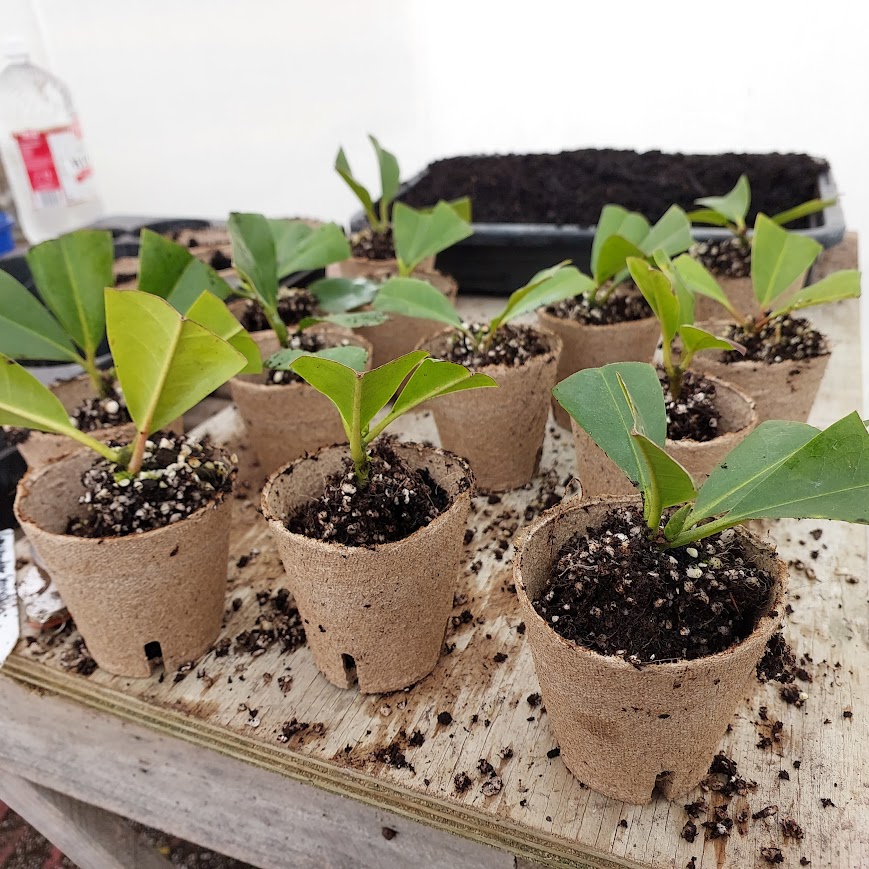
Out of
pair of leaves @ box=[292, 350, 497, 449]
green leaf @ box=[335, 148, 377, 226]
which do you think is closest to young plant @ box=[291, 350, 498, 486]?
pair of leaves @ box=[292, 350, 497, 449]

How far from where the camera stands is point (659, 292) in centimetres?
72

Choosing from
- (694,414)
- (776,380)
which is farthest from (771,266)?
(694,414)

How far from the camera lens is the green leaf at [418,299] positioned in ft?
2.79

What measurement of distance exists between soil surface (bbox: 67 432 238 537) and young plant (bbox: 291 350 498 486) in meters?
0.19

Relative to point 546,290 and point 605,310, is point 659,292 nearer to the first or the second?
point 546,290

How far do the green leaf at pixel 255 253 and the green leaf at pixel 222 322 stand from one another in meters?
0.18

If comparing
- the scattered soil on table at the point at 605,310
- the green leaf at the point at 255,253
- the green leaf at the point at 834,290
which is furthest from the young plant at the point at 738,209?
the green leaf at the point at 255,253

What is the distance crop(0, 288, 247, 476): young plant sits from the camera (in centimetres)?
61

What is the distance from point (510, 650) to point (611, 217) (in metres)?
0.59

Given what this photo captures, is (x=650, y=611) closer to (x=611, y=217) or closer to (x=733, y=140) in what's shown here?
(x=611, y=217)

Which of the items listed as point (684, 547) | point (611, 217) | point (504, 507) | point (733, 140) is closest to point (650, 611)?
point (684, 547)

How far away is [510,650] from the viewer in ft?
2.40

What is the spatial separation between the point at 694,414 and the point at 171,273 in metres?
0.63

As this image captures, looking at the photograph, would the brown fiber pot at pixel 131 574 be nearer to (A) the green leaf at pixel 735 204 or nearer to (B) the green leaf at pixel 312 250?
(B) the green leaf at pixel 312 250
